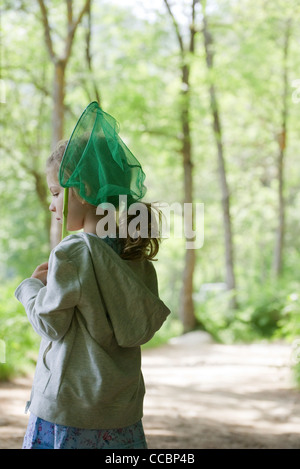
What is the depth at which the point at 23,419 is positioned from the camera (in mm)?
4441

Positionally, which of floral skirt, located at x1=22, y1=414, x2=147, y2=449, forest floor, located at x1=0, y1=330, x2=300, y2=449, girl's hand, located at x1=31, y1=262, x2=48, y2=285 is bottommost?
forest floor, located at x1=0, y1=330, x2=300, y2=449

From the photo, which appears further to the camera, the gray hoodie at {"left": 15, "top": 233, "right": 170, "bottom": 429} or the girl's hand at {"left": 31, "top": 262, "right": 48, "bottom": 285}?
the girl's hand at {"left": 31, "top": 262, "right": 48, "bottom": 285}

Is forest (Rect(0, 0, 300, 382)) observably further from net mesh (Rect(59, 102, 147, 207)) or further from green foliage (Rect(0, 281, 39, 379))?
net mesh (Rect(59, 102, 147, 207))

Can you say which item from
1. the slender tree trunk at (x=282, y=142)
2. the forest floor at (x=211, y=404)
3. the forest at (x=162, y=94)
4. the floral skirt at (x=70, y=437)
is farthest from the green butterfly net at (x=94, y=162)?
the slender tree trunk at (x=282, y=142)

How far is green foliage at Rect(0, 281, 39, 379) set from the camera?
6120 mm

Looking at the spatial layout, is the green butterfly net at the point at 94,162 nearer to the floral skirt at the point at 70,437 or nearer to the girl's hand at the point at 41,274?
the girl's hand at the point at 41,274

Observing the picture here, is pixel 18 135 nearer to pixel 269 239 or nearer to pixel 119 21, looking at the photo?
pixel 119 21

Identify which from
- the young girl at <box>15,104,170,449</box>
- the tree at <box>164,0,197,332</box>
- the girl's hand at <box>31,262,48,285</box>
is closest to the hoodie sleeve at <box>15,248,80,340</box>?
the young girl at <box>15,104,170,449</box>

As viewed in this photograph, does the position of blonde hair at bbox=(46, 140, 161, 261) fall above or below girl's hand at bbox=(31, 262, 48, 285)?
above

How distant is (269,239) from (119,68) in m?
11.8

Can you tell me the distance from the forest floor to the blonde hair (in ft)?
7.55

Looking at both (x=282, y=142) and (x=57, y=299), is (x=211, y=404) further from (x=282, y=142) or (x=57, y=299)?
(x=282, y=142)
